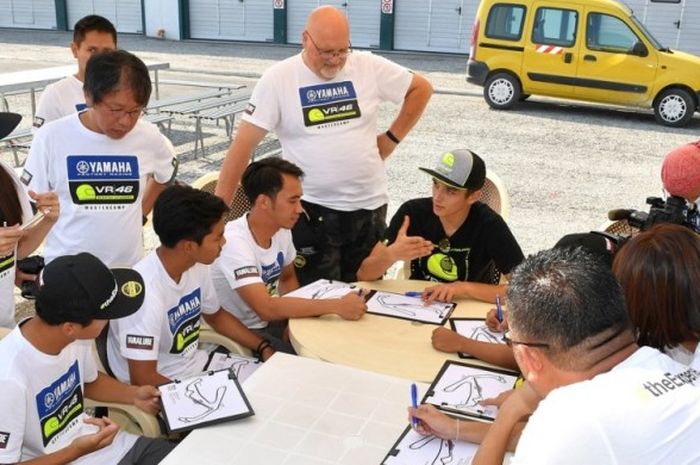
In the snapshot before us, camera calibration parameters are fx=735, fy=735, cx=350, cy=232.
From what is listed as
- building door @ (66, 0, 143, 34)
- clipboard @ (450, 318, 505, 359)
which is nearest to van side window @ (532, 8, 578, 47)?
clipboard @ (450, 318, 505, 359)

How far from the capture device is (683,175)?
3.06 metres

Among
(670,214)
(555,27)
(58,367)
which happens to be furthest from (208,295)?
(555,27)

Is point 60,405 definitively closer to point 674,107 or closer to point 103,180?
point 103,180

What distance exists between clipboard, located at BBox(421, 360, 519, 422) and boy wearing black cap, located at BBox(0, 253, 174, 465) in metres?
1.01

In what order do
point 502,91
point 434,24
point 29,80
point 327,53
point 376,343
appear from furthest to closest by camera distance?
point 434,24, point 502,91, point 29,80, point 327,53, point 376,343

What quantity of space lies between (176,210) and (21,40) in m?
19.9

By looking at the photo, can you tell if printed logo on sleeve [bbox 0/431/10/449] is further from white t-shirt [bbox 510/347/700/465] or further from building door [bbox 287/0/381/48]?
building door [bbox 287/0/381/48]

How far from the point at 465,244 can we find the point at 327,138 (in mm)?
955

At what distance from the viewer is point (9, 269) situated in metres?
2.86

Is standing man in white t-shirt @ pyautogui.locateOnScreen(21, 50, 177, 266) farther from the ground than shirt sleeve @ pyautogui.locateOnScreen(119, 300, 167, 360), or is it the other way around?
standing man in white t-shirt @ pyautogui.locateOnScreen(21, 50, 177, 266)

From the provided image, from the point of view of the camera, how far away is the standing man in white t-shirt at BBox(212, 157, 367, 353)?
2973 millimetres

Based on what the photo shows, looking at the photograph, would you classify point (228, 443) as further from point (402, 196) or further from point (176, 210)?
point (402, 196)

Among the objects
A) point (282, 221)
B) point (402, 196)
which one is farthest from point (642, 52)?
point (282, 221)

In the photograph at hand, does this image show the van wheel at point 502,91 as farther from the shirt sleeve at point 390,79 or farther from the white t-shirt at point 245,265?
the white t-shirt at point 245,265
